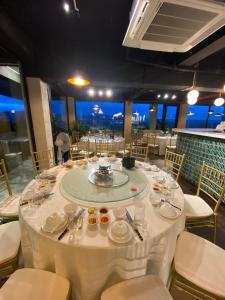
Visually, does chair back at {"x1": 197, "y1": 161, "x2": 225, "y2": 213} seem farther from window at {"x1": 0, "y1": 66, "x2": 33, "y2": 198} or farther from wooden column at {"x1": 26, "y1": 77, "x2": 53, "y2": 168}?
window at {"x1": 0, "y1": 66, "x2": 33, "y2": 198}

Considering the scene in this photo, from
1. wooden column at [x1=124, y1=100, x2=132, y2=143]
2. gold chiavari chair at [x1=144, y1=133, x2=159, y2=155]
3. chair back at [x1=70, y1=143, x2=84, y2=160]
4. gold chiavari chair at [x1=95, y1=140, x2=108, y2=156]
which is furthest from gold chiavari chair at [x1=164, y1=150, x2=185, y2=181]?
wooden column at [x1=124, y1=100, x2=132, y2=143]

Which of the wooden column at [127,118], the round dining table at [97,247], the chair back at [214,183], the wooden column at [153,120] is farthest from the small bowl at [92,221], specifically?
the wooden column at [153,120]

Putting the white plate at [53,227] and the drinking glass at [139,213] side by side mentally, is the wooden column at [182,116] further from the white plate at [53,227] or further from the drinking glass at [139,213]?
the white plate at [53,227]

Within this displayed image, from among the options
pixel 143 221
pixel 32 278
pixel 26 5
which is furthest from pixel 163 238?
pixel 26 5

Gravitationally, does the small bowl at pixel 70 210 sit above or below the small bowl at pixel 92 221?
above

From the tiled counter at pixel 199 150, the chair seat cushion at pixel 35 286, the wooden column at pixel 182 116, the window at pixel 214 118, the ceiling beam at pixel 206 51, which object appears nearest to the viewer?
the chair seat cushion at pixel 35 286

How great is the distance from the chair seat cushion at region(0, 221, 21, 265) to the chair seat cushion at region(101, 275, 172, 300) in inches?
32.6

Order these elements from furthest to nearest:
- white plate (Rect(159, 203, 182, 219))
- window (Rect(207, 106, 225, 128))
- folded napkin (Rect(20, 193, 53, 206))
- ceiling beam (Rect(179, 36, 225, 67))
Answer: window (Rect(207, 106, 225, 128)) → ceiling beam (Rect(179, 36, 225, 67)) → folded napkin (Rect(20, 193, 53, 206)) → white plate (Rect(159, 203, 182, 219))

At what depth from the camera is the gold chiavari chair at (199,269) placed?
93cm

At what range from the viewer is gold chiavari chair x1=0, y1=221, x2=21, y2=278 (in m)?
1.10

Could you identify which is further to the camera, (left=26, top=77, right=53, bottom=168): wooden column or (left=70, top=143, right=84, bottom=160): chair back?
(left=70, top=143, right=84, bottom=160): chair back

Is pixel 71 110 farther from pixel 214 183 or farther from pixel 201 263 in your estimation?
pixel 201 263

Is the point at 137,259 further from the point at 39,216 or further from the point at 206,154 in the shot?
the point at 206,154

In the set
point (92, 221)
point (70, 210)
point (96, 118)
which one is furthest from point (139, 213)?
point (96, 118)
